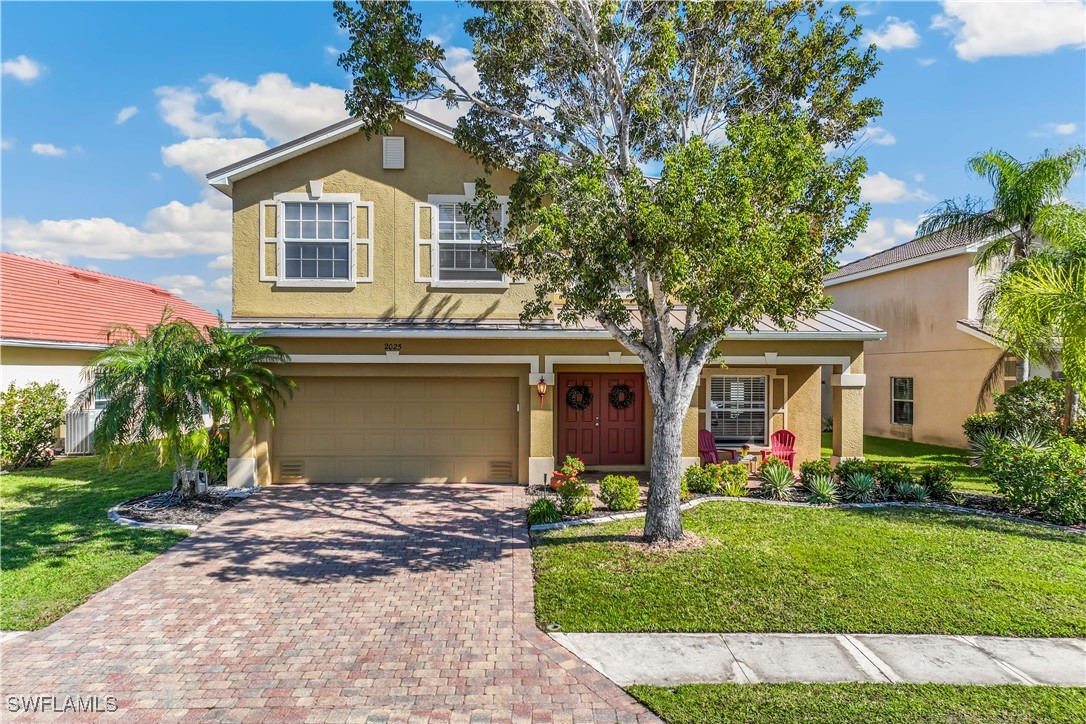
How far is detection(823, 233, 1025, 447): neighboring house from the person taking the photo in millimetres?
16453

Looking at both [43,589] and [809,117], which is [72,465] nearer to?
[43,589]

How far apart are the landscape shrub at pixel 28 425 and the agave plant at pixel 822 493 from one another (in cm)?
1671

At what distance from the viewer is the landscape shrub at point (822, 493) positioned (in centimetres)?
1064

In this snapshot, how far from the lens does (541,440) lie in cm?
1212

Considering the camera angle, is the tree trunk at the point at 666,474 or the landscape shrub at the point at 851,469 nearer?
the tree trunk at the point at 666,474

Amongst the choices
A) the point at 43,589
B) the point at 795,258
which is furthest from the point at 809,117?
the point at 43,589

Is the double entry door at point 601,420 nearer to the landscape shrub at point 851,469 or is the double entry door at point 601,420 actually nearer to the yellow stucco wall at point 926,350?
the landscape shrub at point 851,469

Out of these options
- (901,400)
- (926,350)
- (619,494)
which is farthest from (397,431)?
(901,400)

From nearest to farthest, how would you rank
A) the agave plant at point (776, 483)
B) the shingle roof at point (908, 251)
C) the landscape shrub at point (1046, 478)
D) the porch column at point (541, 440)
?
the landscape shrub at point (1046, 478) → the agave plant at point (776, 483) → the porch column at point (541, 440) → the shingle roof at point (908, 251)

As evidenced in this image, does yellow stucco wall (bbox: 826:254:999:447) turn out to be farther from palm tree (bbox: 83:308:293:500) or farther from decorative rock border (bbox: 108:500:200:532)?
decorative rock border (bbox: 108:500:200:532)

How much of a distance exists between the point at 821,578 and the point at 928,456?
1085cm

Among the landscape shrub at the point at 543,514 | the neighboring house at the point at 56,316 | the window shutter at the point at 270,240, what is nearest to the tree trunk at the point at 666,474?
the landscape shrub at the point at 543,514

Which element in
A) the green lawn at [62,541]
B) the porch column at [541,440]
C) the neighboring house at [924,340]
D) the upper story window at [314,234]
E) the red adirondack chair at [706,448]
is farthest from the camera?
the neighboring house at [924,340]

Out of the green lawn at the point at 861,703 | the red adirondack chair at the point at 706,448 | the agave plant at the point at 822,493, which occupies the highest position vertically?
the red adirondack chair at the point at 706,448
